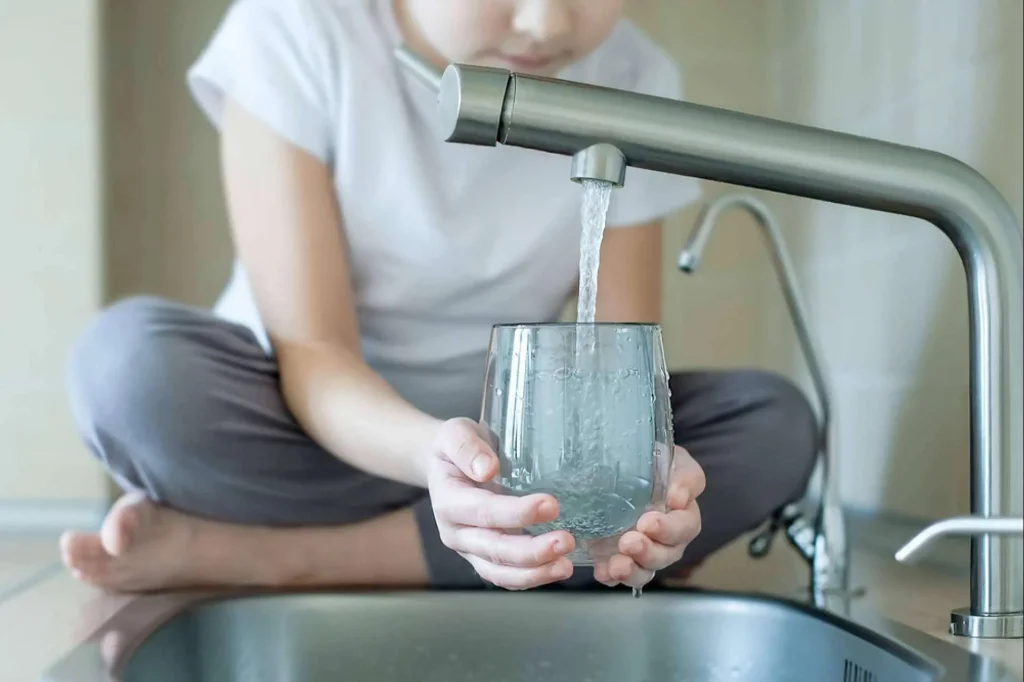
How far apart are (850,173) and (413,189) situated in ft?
1.83

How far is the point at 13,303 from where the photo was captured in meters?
1.51

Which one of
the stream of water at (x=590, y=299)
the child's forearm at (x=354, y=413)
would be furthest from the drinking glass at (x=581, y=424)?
the child's forearm at (x=354, y=413)

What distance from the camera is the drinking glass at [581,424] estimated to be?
59cm

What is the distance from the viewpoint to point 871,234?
133 cm

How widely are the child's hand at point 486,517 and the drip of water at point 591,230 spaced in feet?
0.32

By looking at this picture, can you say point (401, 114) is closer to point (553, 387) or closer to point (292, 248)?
point (292, 248)

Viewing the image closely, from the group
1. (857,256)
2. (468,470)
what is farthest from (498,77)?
(857,256)

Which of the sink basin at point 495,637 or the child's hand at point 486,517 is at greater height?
the child's hand at point 486,517

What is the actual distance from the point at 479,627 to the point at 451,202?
47 centimetres

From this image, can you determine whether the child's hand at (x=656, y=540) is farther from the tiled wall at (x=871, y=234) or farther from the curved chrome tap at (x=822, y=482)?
the tiled wall at (x=871, y=234)

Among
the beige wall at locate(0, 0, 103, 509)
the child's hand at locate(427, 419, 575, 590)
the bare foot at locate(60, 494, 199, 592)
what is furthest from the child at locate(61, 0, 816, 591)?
the beige wall at locate(0, 0, 103, 509)

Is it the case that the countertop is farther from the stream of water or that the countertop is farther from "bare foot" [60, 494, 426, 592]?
the stream of water

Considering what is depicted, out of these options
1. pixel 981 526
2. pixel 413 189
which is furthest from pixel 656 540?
pixel 413 189

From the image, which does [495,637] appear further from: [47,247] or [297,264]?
[47,247]
